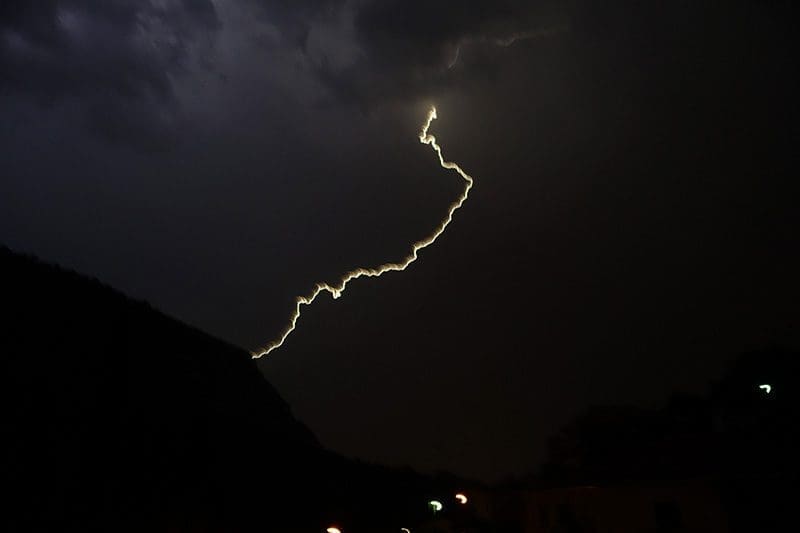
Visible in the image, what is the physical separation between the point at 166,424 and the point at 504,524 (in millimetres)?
9886

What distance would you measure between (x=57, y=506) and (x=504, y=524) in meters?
11.7

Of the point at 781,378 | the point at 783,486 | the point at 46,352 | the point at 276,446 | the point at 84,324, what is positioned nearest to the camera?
the point at 46,352

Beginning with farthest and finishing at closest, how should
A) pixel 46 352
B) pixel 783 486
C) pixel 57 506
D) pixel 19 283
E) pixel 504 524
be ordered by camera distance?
pixel 504 524, pixel 783 486, pixel 19 283, pixel 46 352, pixel 57 506

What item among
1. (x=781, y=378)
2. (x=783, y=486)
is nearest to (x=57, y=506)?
(x=783, y=486)

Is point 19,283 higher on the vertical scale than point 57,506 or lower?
higher

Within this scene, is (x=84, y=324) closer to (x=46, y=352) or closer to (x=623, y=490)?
(x=46, y=352)

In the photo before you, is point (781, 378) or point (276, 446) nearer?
point (276, 446)

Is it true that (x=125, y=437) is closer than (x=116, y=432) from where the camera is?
No

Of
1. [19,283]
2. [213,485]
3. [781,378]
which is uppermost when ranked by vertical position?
[781,378]

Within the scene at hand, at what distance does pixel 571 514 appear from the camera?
1453cm

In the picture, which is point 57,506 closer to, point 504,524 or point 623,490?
point 623,490

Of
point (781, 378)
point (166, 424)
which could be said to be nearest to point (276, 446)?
point (166, 424)

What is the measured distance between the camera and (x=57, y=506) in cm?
722

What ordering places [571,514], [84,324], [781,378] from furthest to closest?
[781,378], [571,514], [84,324]
